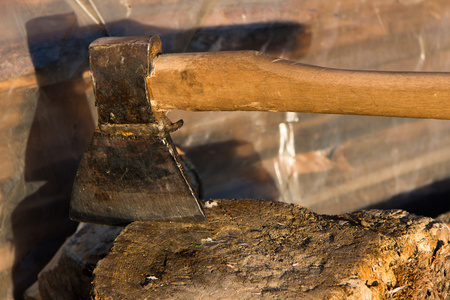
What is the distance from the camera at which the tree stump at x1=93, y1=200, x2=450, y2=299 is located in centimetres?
132

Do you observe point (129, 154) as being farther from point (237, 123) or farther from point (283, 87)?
point (237, 123)

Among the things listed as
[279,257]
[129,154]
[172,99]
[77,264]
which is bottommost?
[77,264]

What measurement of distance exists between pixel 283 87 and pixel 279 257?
0.49m

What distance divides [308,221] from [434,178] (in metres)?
2.05

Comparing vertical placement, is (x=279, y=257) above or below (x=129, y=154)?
below

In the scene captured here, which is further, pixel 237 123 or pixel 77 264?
pixel 237 123

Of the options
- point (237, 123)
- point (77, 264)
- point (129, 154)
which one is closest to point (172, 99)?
point (129, 154)

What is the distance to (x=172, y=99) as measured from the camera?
4.96 feet

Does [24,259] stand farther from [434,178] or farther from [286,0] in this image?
[434,178]

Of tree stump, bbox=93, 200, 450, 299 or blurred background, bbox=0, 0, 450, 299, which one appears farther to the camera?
blurred background, bbox=0, 0, 450, 299

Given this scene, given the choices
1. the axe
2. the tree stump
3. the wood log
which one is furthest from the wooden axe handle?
the wood log

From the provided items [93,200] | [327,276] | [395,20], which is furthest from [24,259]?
[395,20]

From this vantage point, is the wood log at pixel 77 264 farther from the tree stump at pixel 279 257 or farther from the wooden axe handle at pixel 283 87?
the wooden axe handle at pixel 283 87

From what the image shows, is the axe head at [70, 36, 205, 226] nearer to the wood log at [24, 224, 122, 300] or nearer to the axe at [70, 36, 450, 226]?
the axe at [70, 36, 450, 226]
